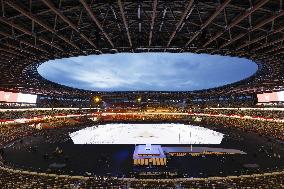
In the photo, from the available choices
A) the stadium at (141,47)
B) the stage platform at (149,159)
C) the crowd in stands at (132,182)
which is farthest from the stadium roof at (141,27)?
the stage platform at (149,159)

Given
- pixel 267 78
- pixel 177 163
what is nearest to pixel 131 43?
pixel 177 163

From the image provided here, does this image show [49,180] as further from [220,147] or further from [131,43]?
[220,147]

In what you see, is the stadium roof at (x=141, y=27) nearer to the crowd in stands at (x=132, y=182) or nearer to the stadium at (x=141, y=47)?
the stadium at (x=141, y=47)

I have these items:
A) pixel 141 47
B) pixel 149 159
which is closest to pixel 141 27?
pixel 141 47

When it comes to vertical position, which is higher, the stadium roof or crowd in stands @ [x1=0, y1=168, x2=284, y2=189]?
the stadium roof

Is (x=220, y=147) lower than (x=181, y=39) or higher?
lower

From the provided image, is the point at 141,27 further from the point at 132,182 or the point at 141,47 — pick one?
the point at 132,182

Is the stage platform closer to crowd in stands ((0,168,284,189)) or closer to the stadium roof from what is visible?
crowd in stands ((0,168,284,189))

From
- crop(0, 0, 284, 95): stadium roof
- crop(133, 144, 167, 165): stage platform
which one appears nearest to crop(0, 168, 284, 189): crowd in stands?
crop(133, 144, 167, 165): stage platform
